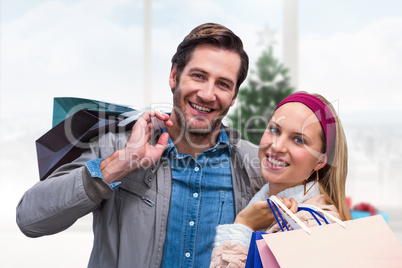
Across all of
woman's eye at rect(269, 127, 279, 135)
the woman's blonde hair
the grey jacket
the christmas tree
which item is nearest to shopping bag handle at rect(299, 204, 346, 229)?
the woman's blonde hair

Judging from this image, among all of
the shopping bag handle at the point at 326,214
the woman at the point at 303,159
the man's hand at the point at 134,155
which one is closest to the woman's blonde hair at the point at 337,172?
the woman at the point at 303,159

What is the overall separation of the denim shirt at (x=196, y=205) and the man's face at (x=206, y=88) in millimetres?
110

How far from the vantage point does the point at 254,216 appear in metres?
1.09

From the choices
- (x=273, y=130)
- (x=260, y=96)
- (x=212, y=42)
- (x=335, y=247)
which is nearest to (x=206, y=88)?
(x=212, y=42)

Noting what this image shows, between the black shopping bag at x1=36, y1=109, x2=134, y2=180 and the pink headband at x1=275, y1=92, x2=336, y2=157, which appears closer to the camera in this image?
the pink headband at x1=275, y1=92, x2=336, y2=157

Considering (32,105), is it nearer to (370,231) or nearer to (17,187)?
(17,187)

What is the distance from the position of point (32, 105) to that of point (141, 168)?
3540mm

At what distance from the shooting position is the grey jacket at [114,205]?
1164mm

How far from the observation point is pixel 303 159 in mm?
1133

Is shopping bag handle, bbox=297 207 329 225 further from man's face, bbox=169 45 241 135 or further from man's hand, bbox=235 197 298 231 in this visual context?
man's face, bbox=169 45 241 135

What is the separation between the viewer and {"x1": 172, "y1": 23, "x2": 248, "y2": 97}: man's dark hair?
1.36 meters

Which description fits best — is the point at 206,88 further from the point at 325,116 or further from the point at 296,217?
the point at 296,217

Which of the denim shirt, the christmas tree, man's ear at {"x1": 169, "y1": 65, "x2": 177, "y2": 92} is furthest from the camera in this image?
the christmas tree

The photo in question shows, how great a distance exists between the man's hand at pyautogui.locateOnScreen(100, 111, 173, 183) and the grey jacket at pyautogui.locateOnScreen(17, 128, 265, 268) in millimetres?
46
